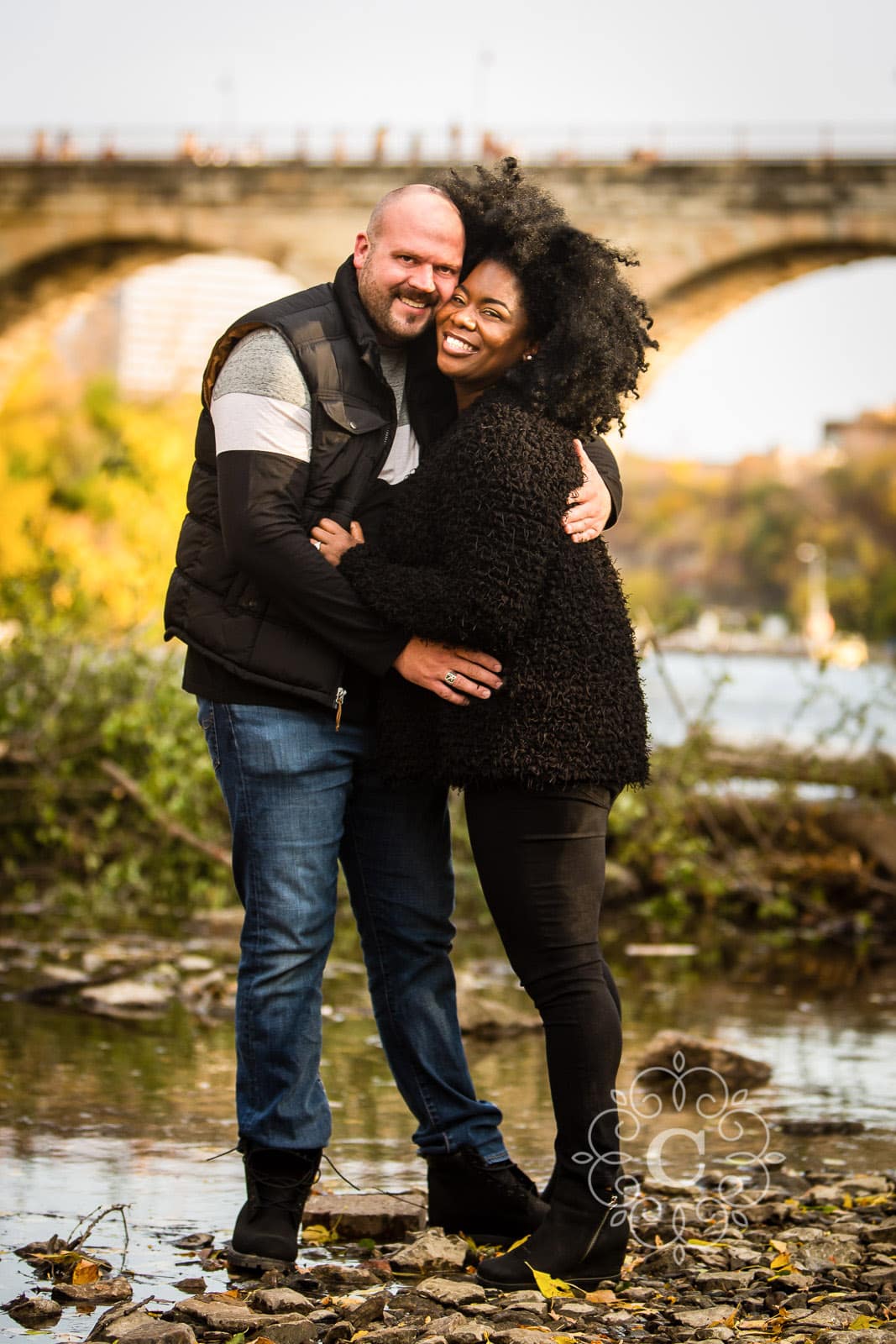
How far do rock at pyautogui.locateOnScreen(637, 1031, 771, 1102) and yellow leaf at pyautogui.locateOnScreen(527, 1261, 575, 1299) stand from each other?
1815mm

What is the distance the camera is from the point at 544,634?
3.00 m

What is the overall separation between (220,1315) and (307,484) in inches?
58.7

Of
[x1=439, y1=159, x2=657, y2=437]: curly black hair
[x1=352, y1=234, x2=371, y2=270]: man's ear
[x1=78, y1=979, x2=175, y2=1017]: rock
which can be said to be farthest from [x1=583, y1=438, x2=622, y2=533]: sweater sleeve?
[x1=78, y1=979, x2=175, y2=1017]: rock

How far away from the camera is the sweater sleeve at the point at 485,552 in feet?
9.64

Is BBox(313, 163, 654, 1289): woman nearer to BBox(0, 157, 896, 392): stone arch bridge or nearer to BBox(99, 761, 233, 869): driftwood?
BBox(99, 761, 233, 869): driftwood

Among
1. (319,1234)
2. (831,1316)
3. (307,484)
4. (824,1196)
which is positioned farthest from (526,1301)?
(307,484)

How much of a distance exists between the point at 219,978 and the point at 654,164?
27289 mm

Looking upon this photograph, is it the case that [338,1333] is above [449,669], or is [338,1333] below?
below

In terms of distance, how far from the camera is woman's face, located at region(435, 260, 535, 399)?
10.1 ft

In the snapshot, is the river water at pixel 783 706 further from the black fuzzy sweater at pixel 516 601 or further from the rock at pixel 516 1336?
the rock at pixel 516 1336

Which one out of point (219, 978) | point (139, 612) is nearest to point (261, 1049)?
point (219, 978)

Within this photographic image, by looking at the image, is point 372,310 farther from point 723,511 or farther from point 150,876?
point 723,511

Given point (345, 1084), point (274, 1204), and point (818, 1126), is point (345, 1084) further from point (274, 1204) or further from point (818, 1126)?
point (274, 1204)

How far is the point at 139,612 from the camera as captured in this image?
28.7ft
